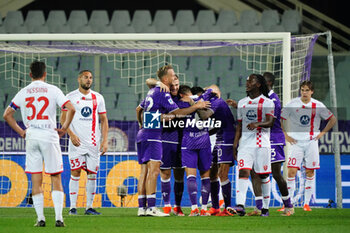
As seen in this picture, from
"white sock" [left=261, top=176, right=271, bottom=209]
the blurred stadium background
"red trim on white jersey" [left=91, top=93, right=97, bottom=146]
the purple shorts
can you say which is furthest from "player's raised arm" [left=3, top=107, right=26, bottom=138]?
the blurred stadium background

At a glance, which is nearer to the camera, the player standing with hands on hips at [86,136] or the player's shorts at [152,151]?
the player's shorts at [152,151]

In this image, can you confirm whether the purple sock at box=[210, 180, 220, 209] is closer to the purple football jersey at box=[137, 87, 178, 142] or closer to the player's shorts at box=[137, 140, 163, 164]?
the player's shorts at box=[137, 140, 163, 164]

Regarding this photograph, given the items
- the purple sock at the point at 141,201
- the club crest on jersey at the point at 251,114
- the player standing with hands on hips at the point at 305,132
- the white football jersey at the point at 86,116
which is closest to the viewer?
the club crest on jersey at the point at 251,114

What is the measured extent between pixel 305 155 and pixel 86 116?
362cm

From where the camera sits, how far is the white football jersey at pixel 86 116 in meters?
9.41

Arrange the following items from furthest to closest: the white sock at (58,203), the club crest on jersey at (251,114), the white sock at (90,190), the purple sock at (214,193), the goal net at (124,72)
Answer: the goal net at (124,72), the white sock at (90,190), the purple sock at (214,193), the club crest on jersey at (251,114), the white sock at (58,203)

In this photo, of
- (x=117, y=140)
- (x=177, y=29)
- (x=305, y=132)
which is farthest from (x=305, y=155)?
(x=177, y=29)

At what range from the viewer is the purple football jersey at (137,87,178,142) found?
795cm

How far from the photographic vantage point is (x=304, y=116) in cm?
1042

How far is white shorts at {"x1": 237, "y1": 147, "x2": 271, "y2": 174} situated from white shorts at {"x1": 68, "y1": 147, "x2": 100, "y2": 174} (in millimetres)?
2379

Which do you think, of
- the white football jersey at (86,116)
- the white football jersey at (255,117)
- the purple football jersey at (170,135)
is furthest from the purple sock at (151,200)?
the white football jersey at (86,116)

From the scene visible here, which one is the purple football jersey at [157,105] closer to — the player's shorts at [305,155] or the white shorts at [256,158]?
the white shorts at [256,158]

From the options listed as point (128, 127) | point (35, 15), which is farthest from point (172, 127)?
point (35, 15)

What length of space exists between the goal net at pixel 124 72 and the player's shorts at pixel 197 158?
2718mm
